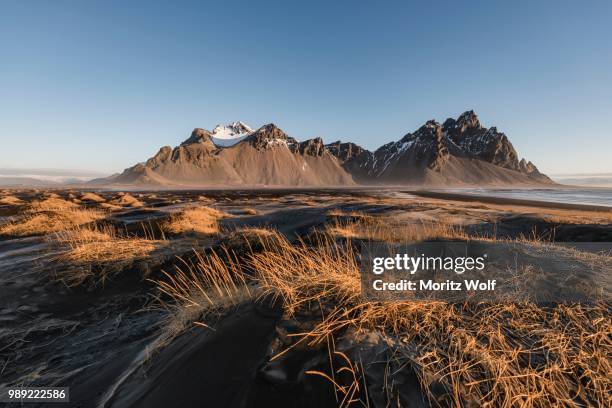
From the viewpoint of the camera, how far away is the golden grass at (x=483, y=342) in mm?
1879

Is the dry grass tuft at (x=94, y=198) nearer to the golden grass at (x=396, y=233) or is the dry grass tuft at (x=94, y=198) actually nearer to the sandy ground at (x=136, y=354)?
the golden grass at (x=396, y=233)

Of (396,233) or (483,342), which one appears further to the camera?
(396,233)

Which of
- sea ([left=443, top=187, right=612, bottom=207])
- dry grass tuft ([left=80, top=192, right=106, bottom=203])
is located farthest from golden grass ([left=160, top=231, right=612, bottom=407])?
sea ([left=443, top=187, right=612, bottom=207])

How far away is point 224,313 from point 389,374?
7.62 ft

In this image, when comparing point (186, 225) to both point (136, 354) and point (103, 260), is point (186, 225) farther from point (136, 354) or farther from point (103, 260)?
point (136, 354)

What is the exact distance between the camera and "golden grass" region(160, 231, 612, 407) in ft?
6.16

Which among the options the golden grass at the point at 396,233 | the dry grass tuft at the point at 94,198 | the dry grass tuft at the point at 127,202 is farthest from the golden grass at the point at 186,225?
the dry grass tuft at the point at 94,198

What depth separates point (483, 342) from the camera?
2.36 meters

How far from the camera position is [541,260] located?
14.5 ft

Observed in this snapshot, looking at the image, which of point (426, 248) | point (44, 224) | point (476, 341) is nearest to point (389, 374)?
point (476, 341)

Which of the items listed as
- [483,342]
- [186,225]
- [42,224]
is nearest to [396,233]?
[483,342]

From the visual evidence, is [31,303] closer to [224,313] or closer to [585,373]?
[224,313]

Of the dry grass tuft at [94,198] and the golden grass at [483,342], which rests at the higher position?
the golden grass at [483,342]

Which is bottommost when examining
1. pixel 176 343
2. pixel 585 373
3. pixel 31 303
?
pixel 31 303
